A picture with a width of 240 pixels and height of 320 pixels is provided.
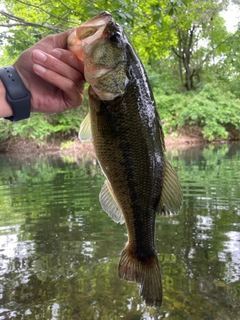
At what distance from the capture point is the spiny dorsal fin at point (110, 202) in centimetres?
228

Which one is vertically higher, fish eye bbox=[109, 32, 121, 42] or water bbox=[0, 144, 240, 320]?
fish eye bbox=[109, 32, 121, 42]

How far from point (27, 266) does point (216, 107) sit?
2497 centimetres

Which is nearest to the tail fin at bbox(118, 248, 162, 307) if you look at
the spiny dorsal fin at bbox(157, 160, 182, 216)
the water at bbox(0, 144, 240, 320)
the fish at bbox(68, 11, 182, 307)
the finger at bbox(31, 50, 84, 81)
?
the fish at bbox(68, 11, 182, 307)

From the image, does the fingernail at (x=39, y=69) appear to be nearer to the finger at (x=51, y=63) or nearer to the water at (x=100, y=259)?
the finger at (x=51, y=63)

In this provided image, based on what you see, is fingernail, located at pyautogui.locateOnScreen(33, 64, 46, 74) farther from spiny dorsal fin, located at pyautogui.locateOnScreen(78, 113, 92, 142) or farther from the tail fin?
the tail fin

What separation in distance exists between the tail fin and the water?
6.79 ft

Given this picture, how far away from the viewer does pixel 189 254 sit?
5.86m

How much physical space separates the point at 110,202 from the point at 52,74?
878mm

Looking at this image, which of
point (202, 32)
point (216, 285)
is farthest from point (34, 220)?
point (202, 32)

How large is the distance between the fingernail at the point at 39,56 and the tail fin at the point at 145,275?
1.32 m

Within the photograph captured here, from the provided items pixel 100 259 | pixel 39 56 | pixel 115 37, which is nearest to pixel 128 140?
pixel 115 37

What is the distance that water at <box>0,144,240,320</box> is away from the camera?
437 cm

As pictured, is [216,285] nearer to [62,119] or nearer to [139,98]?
[139,98]

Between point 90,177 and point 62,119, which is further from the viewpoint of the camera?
point 62,119
